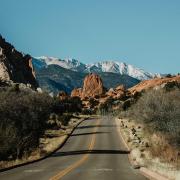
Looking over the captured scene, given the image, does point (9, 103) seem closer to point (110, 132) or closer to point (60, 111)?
point (110, 132)

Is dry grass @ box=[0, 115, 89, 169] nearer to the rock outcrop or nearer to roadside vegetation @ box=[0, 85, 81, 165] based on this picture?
roadside vegetation @ box=[0, 85, 81, 165]

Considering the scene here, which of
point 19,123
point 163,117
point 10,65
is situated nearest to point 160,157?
point 19,123

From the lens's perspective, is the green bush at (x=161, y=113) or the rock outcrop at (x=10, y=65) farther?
the rock outcrop at (x=10, y=65)

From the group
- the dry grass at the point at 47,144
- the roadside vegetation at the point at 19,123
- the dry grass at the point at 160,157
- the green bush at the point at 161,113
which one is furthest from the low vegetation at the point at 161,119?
the roadside vegetation at the point at 19,123

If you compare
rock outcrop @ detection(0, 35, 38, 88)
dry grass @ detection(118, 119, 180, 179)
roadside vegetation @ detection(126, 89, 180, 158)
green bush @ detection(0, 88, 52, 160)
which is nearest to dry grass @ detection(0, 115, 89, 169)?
green bush @ detection(0, 88, 52, 160)

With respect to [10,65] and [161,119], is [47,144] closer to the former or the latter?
[161,119]

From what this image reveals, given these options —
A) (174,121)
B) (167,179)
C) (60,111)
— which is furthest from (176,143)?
(60,111)

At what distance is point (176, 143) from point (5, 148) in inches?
681

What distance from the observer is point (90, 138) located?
90500 mm

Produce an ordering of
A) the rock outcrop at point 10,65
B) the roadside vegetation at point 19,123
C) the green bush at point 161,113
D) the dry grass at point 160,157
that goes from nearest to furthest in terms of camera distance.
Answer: the dry grass at point 160,157 → the roadside vegetation at point 19,123 → the green bush at point 161,113 → the rock outcrop at point 10,65

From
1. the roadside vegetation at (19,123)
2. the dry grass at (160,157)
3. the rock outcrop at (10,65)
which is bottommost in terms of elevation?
the dry grass at (160,157)

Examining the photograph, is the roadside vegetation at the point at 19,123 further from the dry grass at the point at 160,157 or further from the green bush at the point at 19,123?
the dry grass at the point at 160,157

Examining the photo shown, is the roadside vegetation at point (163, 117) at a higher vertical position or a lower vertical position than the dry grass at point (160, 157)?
higher

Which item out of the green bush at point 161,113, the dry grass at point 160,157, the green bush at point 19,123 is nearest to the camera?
the dry grass at point 160,157
